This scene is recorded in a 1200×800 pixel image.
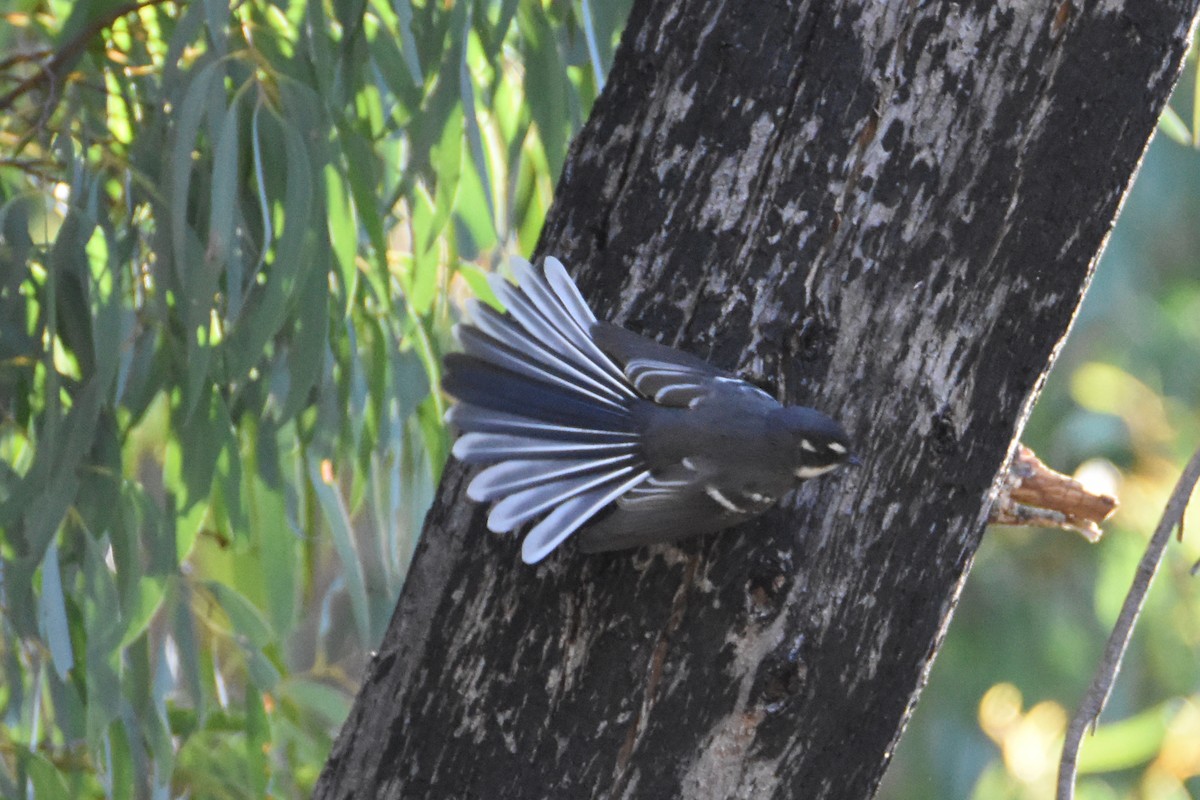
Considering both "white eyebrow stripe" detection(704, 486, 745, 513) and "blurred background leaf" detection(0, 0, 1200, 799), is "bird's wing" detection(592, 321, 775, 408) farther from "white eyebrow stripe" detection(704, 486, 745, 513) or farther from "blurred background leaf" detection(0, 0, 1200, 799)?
"blurred background leaf" detection(0, 0, 1200, 799)

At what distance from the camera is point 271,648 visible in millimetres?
1569

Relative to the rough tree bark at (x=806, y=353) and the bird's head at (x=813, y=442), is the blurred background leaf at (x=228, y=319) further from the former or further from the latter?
the bird's head at (x=813, y=442)

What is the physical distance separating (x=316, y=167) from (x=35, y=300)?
0.33 metres

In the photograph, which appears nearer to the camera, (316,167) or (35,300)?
(316,167)

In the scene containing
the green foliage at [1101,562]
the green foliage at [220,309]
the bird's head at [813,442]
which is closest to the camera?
the bird's head at [813,442]

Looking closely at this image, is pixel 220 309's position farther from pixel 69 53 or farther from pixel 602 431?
pixel 602 431

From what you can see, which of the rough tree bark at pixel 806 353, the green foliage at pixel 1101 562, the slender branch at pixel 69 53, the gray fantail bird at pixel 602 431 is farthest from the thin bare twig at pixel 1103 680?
the green foliage at pixel 1101 562

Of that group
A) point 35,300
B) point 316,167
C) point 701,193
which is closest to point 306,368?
point 316,167

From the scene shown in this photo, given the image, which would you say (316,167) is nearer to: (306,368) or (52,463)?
(306,368)

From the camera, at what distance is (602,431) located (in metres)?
0.75

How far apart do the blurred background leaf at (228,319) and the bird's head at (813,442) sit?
0.59 metres

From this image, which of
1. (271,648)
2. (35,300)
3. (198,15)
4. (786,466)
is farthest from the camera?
(271,648)

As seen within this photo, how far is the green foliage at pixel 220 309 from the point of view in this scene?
119 centimetres

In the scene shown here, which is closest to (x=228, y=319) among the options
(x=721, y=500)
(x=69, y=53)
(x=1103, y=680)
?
(x=69, y=53)
